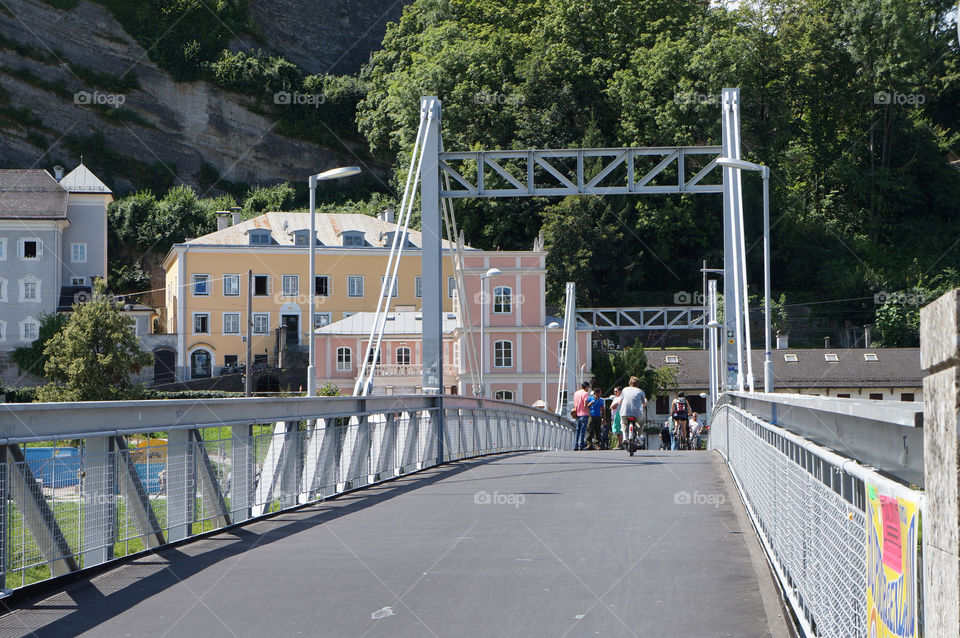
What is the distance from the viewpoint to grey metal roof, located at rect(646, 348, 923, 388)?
67875mm

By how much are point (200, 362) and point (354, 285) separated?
36.2 feet

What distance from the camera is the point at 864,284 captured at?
66.2m

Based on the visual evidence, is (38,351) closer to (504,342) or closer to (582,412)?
(504,342)

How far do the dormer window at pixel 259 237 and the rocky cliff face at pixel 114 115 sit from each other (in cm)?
2021

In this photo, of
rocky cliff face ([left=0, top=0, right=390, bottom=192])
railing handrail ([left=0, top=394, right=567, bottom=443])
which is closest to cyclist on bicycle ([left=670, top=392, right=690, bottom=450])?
railing handrail ([left=0, top=394, right=567, bottom=443])

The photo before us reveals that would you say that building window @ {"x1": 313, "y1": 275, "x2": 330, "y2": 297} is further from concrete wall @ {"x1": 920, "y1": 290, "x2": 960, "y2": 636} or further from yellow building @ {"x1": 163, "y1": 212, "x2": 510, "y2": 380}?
concrete wall @ {"x1": 920, "y1": 290, "x2": 960, "y2": 636}

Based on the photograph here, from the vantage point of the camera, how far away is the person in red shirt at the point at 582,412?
1067 inches

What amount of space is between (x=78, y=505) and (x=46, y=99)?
9024 centimetres

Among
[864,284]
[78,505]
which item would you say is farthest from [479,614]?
[864,284]

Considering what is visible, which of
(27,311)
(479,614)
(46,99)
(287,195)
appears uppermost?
(46,99)

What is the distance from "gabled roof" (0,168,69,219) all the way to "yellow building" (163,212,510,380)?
313 inches

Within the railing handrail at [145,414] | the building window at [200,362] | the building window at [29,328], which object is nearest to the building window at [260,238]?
the building window at [200,362]

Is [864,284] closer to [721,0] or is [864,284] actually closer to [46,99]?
[721,0]

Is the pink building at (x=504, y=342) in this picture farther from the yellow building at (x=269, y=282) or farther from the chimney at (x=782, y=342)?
the chimney at (x=782, y=342)
